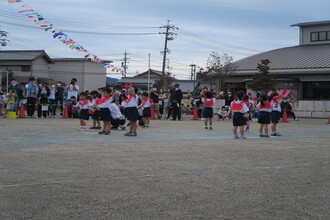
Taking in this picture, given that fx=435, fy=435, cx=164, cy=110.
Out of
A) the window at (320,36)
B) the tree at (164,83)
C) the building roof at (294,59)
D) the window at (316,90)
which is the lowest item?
the window at (316,90)

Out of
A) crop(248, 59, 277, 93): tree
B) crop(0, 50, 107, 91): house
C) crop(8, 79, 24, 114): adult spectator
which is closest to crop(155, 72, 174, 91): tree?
crop(0, 50, 107, 91): house

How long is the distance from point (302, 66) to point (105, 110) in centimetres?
2681

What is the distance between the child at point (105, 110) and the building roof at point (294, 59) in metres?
25.8

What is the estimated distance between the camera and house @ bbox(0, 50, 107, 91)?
43.3m

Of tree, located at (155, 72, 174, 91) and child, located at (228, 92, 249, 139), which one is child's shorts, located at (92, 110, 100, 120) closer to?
child, located at (228, 92, 249, 139)

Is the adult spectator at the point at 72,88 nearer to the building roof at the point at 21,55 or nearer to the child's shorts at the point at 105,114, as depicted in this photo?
the child's shorts at the point at 105,114

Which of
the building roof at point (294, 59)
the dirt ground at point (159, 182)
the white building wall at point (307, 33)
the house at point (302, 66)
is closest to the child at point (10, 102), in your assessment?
the dirt ground at point (159, 182)

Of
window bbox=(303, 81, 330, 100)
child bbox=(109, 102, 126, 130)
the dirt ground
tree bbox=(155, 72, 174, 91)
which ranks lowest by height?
the dirt ground

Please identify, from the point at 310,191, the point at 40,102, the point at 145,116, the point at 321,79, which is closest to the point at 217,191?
the point at 310,191

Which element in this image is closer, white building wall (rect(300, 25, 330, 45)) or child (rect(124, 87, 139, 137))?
child (rect(124, 87, 139, 137))

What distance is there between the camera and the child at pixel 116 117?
15180 mm

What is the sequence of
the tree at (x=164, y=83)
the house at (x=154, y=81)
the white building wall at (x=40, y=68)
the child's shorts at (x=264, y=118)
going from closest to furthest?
the child's shorts at (x=264, y=118), the white building wall at (x=40, y=68), the tree at (x=164, y=83), the house at (x=154, y=81)

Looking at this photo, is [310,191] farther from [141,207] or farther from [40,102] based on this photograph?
[40,102]

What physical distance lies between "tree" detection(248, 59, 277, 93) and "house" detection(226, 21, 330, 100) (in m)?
1.71
